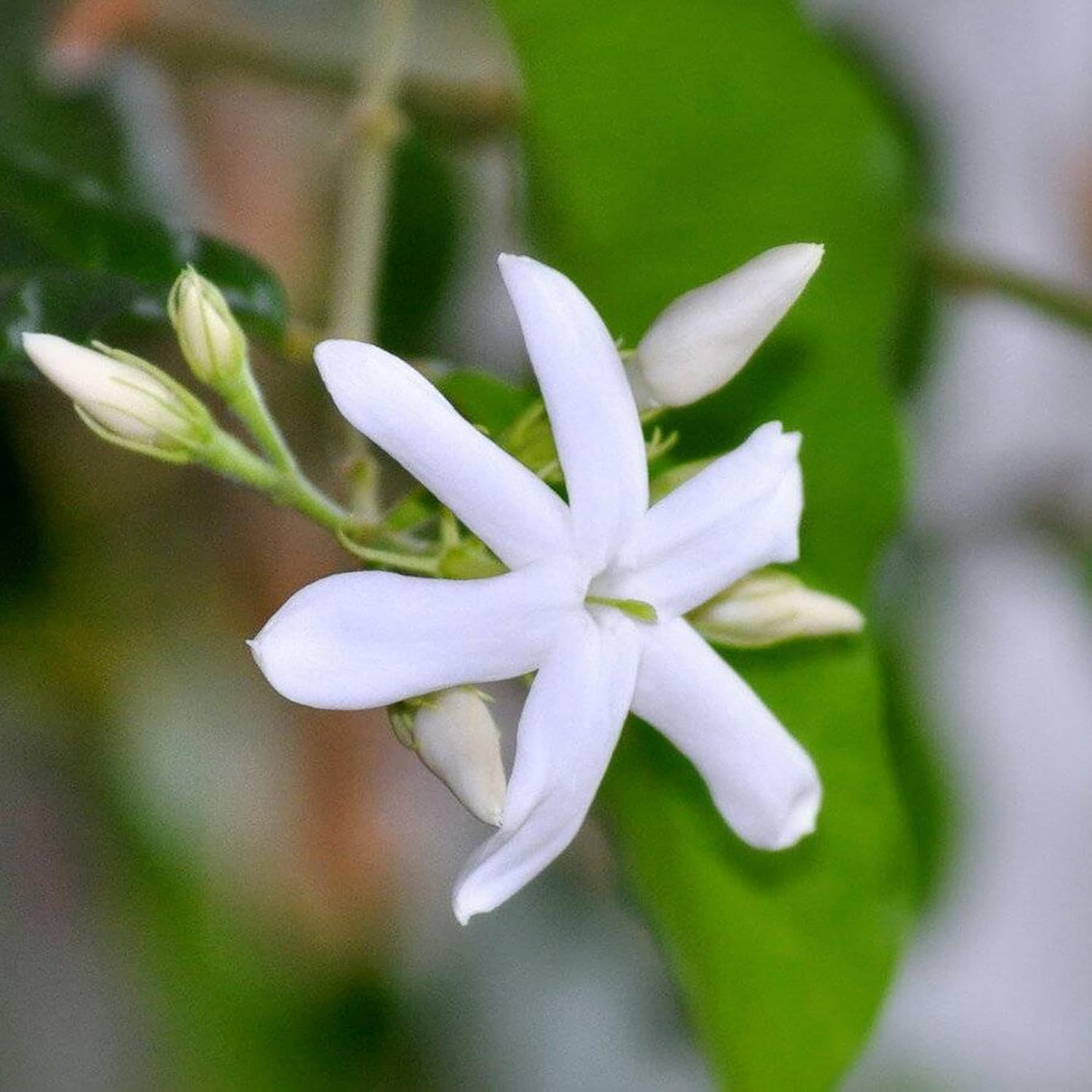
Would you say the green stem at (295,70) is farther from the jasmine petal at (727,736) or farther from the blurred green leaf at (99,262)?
the jasmine petal at (727,736)

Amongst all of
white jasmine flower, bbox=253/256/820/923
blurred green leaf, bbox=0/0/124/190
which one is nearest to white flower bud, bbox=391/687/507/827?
white jasmine flower, bbox=253/256/820/923

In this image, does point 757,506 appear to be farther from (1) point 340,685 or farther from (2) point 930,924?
(2) point 930,924

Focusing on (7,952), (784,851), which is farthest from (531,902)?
(784,851)

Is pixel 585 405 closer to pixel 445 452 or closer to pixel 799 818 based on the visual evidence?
pixel 445 452

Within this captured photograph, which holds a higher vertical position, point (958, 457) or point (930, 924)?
point (958, 457)

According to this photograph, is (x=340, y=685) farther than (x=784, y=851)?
No

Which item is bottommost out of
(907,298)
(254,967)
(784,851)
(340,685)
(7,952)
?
(7,952)

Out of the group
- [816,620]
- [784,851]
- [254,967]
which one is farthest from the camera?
[254,967]
